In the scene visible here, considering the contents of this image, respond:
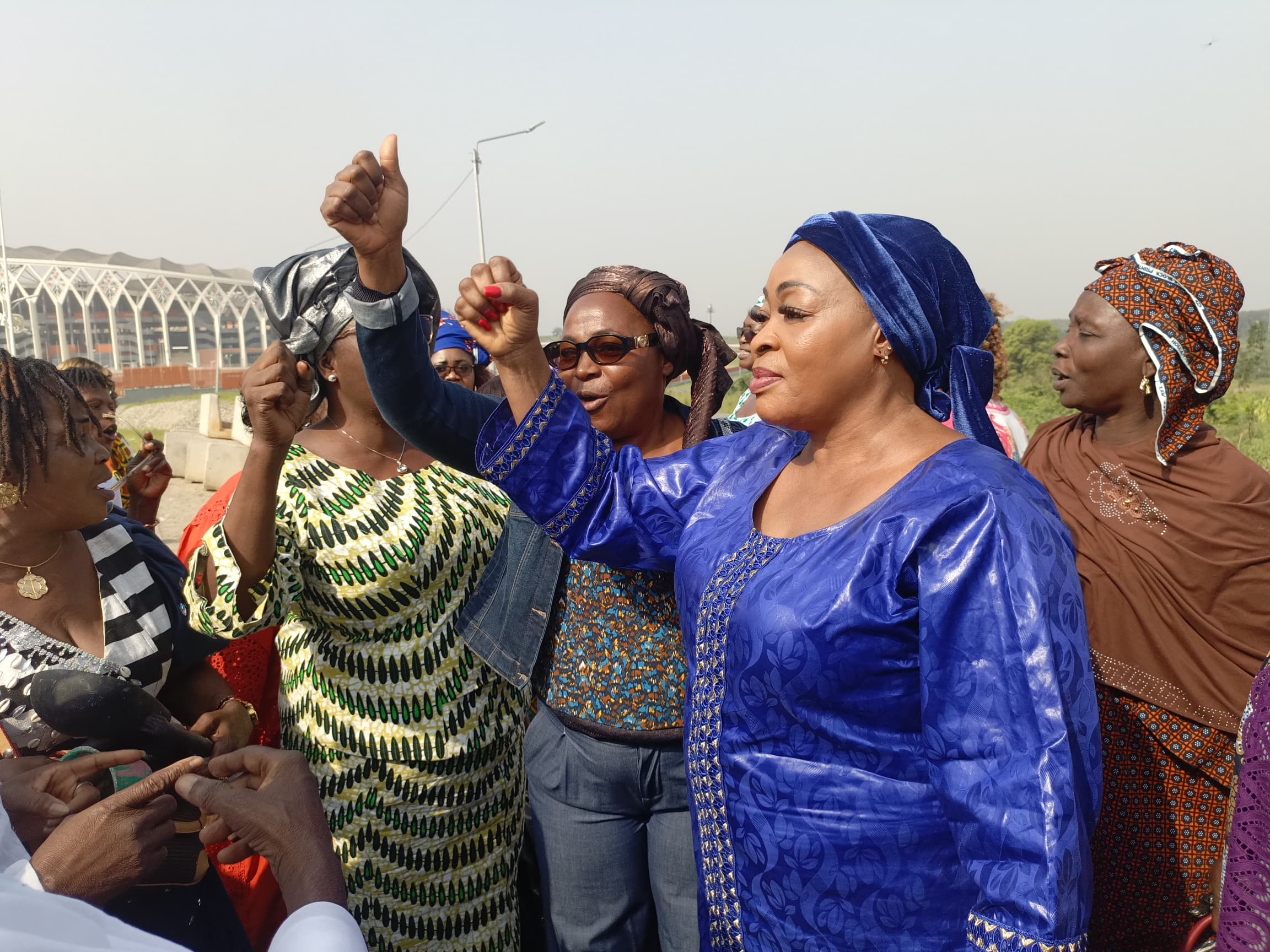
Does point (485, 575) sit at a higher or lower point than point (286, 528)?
lower

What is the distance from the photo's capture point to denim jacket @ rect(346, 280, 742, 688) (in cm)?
199

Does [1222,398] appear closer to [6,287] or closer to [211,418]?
[211,418]

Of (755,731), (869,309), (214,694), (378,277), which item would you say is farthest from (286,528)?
(869,309)

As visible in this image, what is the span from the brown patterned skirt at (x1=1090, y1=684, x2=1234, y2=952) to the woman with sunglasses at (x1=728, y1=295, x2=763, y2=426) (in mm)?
1549

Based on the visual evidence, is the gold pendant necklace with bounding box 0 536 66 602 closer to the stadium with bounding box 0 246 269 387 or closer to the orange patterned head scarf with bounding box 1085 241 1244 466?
the orange patterned head scarf with bounding box 1085 241 1244 466

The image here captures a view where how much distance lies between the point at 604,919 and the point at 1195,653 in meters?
1.99

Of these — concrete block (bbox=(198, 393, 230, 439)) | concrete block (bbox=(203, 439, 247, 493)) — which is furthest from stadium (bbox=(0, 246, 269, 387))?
concrete block (bbox=(203, 439, 247, 493))

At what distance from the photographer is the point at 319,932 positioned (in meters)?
1.20

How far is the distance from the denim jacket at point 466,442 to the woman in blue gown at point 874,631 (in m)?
0.06

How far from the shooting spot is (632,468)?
7.41 feet

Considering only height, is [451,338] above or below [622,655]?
above

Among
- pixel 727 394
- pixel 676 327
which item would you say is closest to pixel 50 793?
pixel 676 327

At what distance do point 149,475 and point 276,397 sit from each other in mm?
3415

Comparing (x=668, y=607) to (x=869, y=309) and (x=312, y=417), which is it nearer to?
(x=869, y=309)
